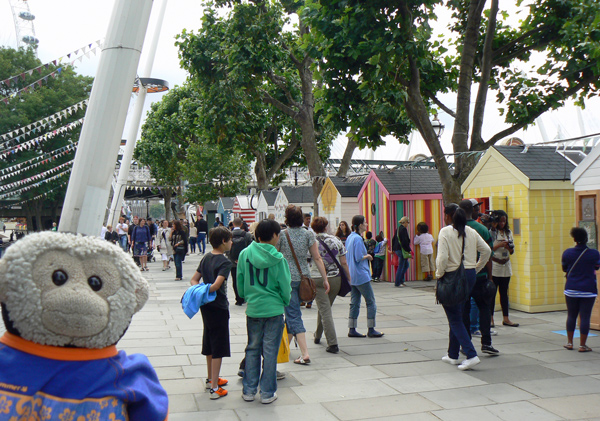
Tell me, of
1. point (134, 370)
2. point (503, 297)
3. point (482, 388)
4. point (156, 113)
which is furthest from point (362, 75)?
point (156, 113)

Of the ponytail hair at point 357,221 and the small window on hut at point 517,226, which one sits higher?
the small window on hut at point 517,226

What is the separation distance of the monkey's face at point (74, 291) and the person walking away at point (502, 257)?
735 cm

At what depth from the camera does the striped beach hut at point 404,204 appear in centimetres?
1501

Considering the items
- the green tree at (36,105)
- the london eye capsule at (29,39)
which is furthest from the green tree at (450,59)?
the london eye capsule at (29,39)

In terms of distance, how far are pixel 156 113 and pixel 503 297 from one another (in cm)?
3608

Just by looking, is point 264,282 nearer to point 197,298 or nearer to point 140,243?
point 197,298

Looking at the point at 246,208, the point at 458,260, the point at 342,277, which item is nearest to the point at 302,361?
the point at 342,277

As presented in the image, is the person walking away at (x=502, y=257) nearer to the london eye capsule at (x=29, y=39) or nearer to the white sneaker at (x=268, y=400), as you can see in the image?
the white sneaker at (x=268, y=400)

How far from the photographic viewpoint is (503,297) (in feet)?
28.8

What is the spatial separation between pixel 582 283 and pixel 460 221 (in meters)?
1.95

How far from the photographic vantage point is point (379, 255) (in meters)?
14.8

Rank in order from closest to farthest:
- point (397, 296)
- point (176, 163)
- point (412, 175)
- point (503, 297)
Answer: point (503, 297) < point (397, 296) < point (412, 175) < point (176, 163)

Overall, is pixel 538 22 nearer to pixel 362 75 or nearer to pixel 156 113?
pixel 362 75

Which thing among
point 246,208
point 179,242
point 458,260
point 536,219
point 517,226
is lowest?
point 458,260
